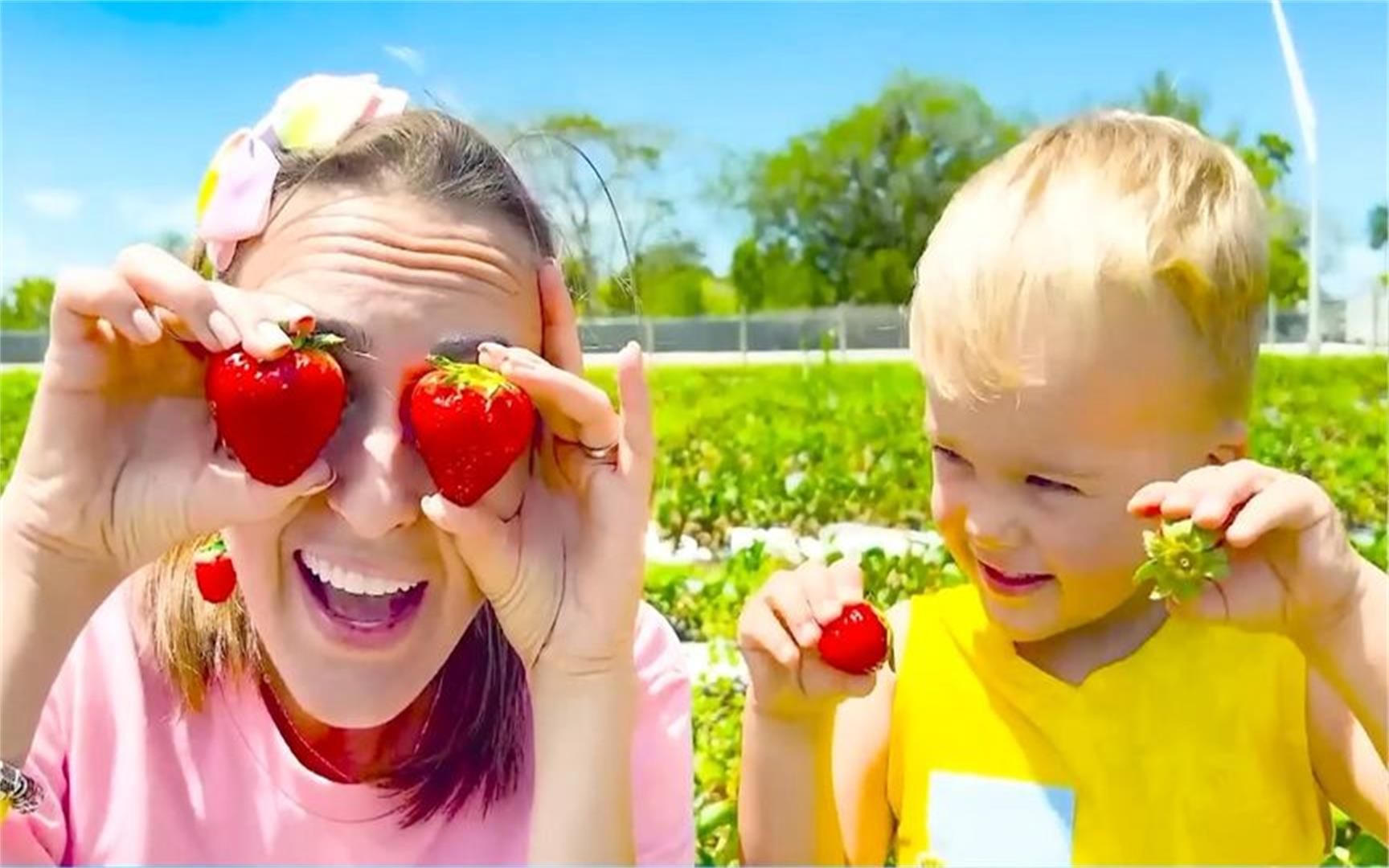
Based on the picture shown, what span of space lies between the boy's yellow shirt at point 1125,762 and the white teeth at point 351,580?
71 centimetres

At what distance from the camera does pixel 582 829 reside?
1.72 metres

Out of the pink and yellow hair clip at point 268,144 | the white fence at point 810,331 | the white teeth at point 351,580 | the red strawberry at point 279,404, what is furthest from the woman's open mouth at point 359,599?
the white fence at point 810,331

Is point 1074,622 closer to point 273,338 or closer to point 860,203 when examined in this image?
point 273,338

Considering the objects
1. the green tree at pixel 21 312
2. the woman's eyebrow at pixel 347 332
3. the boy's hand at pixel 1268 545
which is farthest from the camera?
the green tree at pixel 21 312

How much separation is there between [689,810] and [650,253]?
975 millimetres

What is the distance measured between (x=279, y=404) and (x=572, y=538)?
382 mm

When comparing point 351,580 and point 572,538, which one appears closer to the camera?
point 351,580

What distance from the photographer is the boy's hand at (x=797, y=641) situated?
1719mm

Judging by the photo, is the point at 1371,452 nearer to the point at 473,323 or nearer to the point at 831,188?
the point at 473,323

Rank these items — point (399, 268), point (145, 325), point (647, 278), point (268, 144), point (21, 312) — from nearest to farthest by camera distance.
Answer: point (145, 325), point (399, 268), point (268, 144), point (647, 278), point (21, 312)

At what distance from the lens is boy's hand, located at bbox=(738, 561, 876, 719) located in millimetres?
1719

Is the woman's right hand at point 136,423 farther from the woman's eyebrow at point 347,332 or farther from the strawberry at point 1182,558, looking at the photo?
the strawberry at point 1182,558

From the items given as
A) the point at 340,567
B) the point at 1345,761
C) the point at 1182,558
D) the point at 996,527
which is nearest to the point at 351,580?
the point at 340,567

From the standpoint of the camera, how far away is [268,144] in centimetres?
175
